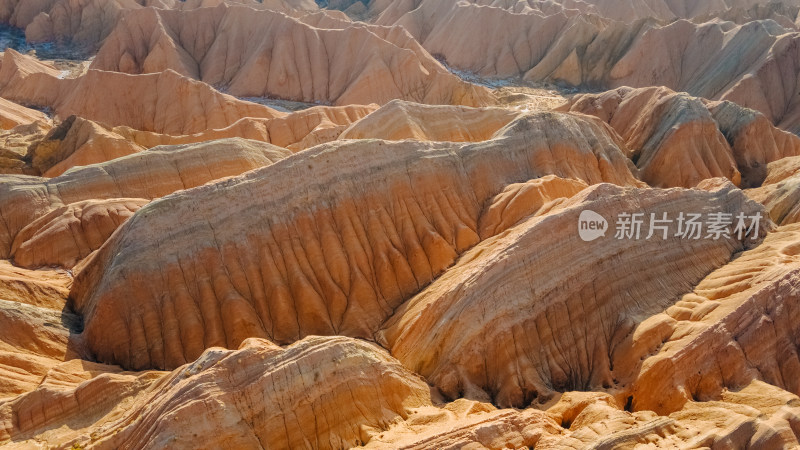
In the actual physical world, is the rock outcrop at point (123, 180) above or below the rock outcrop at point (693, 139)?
below

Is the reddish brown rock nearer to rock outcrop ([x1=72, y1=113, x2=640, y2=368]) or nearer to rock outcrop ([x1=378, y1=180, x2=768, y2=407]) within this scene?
rock outcrop ([x1=72, y1=113, x2=640, y2=368])

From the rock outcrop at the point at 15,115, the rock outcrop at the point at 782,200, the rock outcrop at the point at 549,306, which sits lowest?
the rock outcrop at the point at 15,115

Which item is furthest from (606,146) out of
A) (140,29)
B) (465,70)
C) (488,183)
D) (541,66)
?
(140,29)

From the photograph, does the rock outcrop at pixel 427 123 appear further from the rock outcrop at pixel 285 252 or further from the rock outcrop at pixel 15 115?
the rock outcrop at pixel 15 115

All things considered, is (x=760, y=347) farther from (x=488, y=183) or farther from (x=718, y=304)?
(x=488, y=183)

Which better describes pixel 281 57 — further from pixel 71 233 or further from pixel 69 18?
pixel 71 233

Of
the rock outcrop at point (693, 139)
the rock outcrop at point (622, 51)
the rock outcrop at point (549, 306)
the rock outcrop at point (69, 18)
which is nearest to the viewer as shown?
the rock outcrop at point (549, 306)
